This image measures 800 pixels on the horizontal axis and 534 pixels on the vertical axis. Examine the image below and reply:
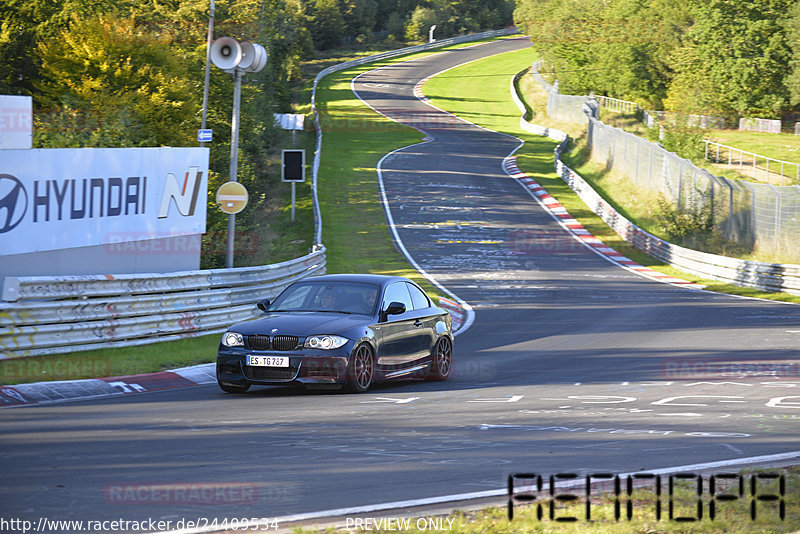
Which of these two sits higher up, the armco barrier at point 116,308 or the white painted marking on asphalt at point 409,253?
the armco barrier at point 116,308

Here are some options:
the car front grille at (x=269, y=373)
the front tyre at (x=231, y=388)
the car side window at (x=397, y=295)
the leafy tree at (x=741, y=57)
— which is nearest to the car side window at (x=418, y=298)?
the car side window at (x=397, y=295)

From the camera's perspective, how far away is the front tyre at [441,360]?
44.9 ft

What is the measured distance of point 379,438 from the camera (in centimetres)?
881

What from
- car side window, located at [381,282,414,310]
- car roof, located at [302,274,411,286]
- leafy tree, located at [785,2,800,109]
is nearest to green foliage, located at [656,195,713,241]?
car side window, located at [381,282,414,310]

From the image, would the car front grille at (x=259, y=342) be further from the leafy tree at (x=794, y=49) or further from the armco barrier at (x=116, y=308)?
the leafy tree at (x=794, y=49)

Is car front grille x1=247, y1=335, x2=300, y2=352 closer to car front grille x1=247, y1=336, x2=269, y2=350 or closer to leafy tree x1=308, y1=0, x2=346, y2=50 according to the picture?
car front grille x1=247, y1=336, x2=269, y2=350

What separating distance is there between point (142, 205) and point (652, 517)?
13.2 m

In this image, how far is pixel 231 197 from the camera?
19.3 metres

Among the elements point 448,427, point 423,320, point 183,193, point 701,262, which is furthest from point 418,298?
point 701,262

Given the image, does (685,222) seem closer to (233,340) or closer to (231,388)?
(231,388)

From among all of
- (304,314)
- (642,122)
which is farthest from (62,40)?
(642,122)

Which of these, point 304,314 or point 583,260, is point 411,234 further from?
point 304,314

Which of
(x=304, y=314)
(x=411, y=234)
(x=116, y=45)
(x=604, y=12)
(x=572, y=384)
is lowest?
(x=411, y=234)

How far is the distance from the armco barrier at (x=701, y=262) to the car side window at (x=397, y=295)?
63.2ft
